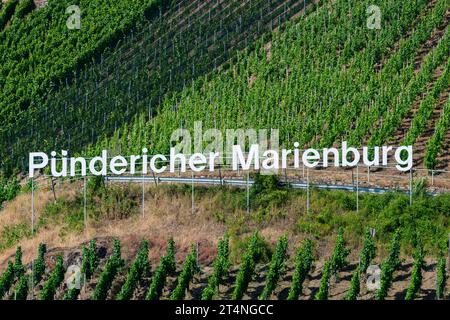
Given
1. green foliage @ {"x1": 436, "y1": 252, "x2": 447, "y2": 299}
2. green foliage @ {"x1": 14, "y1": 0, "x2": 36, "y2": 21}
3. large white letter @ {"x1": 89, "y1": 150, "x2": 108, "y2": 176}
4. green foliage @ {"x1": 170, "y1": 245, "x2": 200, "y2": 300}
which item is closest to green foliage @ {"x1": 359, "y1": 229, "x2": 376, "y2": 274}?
green foliage @ {"x1": 436, "y1": 252, "x2": 447, "y2": 299}

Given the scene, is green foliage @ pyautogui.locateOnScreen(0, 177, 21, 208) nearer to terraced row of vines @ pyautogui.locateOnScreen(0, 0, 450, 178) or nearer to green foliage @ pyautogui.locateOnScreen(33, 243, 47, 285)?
terraced row of vines @ pyautogui.locateOnScreen(0, 0, 450, 178)

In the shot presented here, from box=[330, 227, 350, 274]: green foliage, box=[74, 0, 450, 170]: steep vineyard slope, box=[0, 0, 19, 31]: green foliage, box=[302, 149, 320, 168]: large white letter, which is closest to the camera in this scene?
box=[330, 227, 350, 274]: green foliage

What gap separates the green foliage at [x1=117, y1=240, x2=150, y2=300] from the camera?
7042 centimetres

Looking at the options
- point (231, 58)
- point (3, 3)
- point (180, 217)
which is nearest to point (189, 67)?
point (231, 58)

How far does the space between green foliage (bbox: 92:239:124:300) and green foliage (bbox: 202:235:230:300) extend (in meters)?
4.33

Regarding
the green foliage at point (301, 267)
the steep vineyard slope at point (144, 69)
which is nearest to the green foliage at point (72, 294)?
the green foliage at point (301, 267)

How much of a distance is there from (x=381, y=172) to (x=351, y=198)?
23.0 feet

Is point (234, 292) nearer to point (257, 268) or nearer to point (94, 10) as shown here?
point (257, 268)

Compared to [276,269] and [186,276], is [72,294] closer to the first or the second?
[186,276]

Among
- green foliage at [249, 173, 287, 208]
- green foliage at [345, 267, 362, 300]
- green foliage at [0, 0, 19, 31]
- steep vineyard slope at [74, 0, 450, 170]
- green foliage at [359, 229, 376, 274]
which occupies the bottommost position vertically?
green foliage at [345, 267, 362, 300]

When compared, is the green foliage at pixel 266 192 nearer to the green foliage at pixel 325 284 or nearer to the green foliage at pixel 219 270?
the green foliage at pixel 219 270

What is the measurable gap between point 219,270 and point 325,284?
5163 mm

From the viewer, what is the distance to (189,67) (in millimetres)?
112438

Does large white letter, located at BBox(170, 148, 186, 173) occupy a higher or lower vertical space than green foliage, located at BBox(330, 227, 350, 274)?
higher
